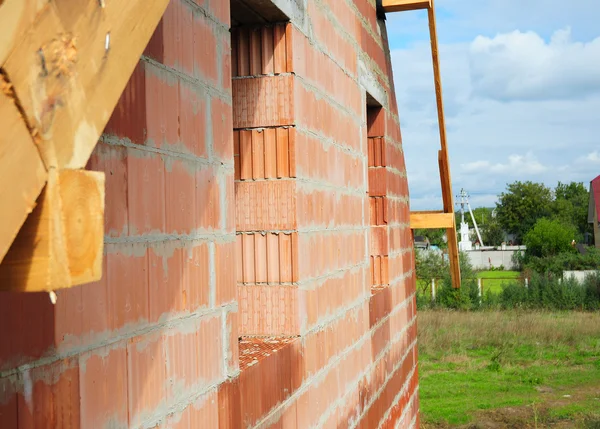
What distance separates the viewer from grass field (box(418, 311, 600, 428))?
12.2 metres

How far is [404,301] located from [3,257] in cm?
596

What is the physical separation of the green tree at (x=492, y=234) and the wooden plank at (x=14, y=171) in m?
77.0

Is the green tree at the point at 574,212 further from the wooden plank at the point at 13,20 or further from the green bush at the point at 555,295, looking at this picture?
the wooden plank at the point at 13,20

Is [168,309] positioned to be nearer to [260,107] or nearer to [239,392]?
[239,392]

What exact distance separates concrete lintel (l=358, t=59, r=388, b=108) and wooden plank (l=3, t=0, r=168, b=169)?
378 centimetres

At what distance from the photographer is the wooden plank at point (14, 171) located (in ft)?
2.13

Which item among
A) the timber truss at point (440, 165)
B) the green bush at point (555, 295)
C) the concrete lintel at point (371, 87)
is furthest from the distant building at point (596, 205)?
the concrete lintel at point (371, 87)

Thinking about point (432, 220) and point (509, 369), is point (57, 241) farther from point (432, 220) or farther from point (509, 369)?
point (509, 369)

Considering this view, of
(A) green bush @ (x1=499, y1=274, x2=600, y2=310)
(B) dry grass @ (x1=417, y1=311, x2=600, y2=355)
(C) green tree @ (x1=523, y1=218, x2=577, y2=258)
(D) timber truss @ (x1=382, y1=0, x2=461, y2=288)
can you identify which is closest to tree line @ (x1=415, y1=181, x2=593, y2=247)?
(C) green tree @ (x1=523, y1=218, x2=577, y2=258)

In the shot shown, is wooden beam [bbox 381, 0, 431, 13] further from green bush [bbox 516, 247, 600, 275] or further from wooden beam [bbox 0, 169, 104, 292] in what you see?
green bush [bbox 516, 247, 600, 275]

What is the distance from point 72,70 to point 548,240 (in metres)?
49.5

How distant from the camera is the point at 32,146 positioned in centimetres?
68

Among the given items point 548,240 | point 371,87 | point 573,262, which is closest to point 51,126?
point 371,87

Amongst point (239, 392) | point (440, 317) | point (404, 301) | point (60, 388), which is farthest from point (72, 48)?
point (440, 317)
